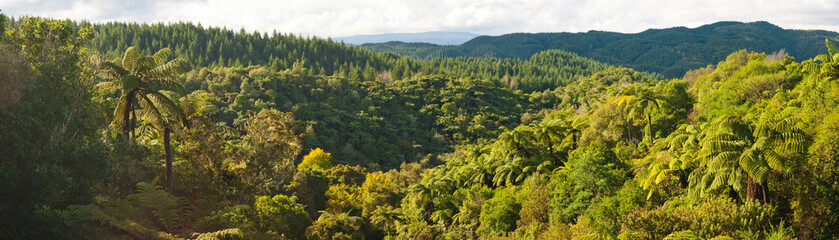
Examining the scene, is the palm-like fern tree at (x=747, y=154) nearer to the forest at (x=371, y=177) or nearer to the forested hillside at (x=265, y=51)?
the forest at (x=371, y=177)

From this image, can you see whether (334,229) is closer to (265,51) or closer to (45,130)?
(45,130)

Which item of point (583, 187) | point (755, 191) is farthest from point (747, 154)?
point (583, 187)

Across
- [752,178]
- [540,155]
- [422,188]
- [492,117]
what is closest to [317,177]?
[422,188]

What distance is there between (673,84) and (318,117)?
65169 millimetres

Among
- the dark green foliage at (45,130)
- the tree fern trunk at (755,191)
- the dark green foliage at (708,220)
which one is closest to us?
the dark green foliage at (45,130)

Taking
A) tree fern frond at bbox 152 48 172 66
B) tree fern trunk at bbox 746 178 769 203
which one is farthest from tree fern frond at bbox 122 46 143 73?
tree fern trunk at bbox 746 178 769 203

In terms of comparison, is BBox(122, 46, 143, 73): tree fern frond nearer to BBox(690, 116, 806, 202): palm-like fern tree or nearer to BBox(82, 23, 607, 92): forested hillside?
BBox(690, 116, 806, 202): palm-like fern tree

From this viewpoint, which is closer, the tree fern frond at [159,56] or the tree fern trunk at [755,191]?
the tree fern trunk at [755,191]

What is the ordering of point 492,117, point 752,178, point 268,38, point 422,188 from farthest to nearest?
point 268,38 → point 492,117 → point 422,188 → point 752,178

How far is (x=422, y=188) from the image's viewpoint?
32.2m

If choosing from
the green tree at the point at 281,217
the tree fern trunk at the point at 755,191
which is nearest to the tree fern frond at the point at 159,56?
the green tree at the point at 281,217

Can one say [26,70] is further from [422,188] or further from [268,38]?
[268,38]

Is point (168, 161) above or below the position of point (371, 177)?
above

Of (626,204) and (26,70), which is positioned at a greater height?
(26,70)
